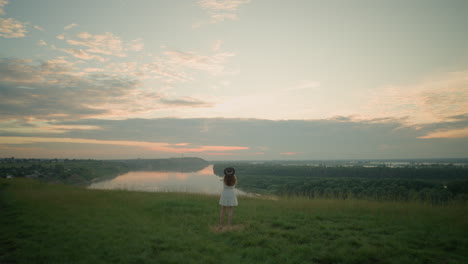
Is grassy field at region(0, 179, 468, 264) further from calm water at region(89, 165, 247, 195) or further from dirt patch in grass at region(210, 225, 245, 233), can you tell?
calm water at region(89, 165, 247, 195)

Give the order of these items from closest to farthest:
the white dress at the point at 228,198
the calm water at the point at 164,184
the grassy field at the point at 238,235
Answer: the grassy field at the point at 238,235 < the white dress at the point at 228,198 < the calm water at the point at 164,184

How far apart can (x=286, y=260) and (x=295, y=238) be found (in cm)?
157

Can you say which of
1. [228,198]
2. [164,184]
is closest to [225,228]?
[228,198]

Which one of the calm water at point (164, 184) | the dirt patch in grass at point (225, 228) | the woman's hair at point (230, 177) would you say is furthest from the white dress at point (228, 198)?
the calm water at point (164, 184)

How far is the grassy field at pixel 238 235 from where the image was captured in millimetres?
5516

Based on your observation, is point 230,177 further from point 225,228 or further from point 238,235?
point 238,235

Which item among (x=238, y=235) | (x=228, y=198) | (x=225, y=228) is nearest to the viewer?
(x=238, y=235)

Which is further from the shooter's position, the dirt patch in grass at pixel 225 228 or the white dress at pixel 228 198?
the white dress at pixel 228 198

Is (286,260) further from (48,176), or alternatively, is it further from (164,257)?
(48,176)

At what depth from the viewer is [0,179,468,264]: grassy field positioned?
18.1 ft

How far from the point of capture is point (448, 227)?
7.55 m

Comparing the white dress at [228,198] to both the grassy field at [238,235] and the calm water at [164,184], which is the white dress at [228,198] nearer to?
the grassy field at [238,235]

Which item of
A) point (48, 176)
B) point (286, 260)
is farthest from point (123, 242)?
point (48, 176)

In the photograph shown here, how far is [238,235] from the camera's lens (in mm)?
7133
